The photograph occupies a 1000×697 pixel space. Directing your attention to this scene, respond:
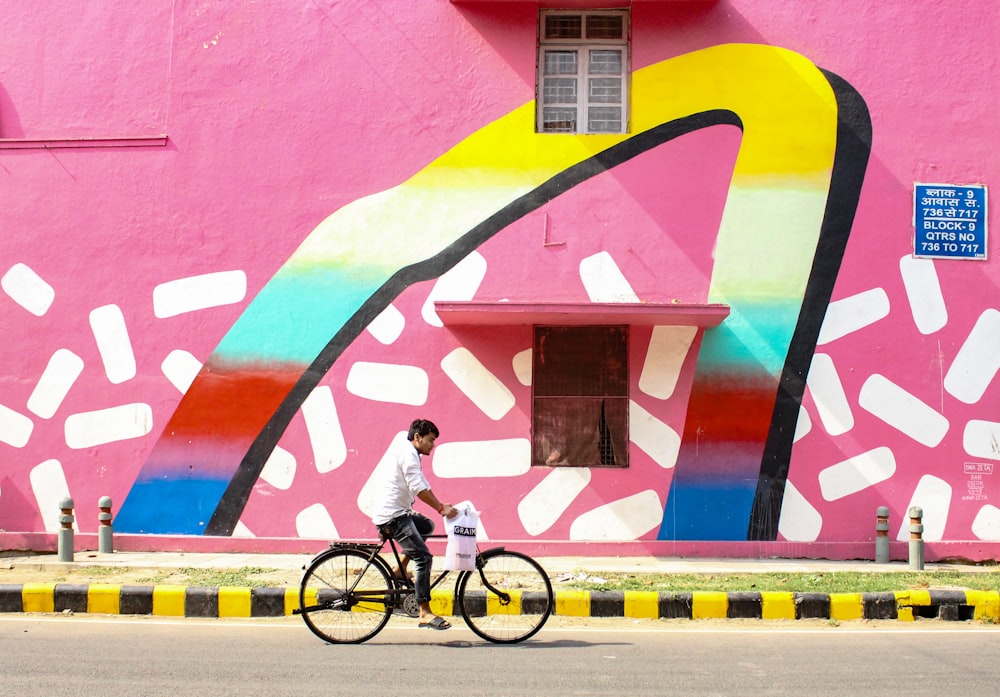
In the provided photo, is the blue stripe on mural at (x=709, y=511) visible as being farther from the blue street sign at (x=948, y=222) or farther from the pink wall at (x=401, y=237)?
the blue street sign at (x=948, y=222)

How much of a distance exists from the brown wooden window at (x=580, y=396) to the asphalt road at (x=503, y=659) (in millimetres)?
3185

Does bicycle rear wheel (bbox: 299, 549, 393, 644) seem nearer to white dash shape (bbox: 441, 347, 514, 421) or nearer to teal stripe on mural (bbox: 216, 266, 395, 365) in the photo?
white dash shape (bbox: 441, 347, 514, 421)

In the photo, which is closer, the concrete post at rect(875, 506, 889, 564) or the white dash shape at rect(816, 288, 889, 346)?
the concrete post at rect(875, 506, 889, 564)

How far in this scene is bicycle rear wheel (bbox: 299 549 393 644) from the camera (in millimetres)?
7195

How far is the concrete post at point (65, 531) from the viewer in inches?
396

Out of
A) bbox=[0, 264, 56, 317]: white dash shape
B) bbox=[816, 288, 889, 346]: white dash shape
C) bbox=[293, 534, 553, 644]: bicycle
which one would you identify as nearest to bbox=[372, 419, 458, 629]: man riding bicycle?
bbox=[293, 534, 553, 644]: bicycle

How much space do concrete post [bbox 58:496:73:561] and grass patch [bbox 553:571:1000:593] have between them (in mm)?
4884

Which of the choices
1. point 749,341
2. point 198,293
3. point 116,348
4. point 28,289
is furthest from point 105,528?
point 749,341

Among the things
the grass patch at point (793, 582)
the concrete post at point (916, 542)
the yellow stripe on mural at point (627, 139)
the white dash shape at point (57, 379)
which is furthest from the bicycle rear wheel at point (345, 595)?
the concrete post at point (916, 542)

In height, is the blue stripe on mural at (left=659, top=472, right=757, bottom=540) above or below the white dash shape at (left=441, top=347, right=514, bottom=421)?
below

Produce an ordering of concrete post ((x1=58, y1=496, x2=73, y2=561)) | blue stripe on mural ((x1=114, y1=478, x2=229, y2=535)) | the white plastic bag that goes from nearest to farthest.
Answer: the white plastic bag < concrete post ((x1=58, y1=496, x2=73, y2=561)) < blue stripe on mural ((x1=114, y1=478, x2=229, y2=535))

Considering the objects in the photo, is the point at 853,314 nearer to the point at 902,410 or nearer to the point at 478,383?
the point at 902,410

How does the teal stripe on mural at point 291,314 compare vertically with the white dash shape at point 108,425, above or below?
above

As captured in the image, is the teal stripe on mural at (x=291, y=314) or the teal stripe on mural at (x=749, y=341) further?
the teal stripe on mural at (x=291, y=314)
